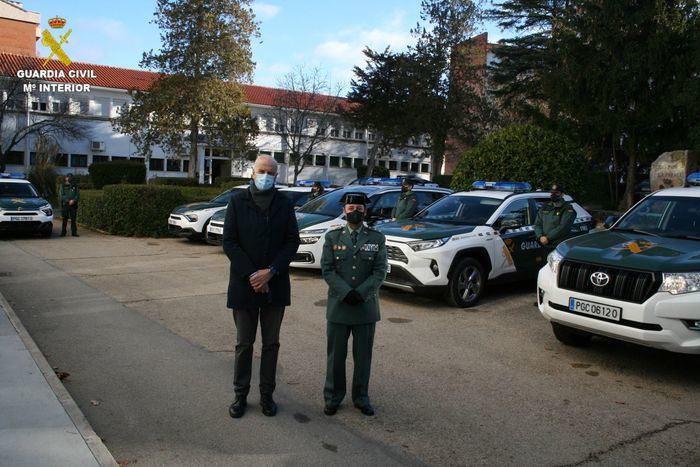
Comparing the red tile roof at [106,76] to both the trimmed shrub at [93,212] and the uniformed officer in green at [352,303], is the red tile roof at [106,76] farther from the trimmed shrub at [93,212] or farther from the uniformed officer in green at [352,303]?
the uniformed officer in green at [352,303]

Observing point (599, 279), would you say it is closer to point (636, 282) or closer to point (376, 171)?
point (636, 282)

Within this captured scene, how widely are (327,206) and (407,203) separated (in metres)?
1.66

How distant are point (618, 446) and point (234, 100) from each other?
3082 cm

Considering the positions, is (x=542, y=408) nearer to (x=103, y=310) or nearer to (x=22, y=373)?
(x=22, y=373)

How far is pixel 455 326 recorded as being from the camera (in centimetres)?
771

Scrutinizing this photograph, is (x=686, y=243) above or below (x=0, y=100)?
below

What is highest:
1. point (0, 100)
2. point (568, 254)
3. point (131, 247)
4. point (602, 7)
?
point (602, 7)

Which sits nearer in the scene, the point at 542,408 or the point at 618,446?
the point at 618,446

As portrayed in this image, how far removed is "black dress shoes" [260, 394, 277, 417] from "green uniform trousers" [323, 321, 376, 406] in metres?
0.41

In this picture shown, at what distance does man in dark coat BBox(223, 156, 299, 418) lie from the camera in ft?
14.5

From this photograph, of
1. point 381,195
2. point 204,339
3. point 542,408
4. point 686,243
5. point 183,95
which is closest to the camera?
point 542,408

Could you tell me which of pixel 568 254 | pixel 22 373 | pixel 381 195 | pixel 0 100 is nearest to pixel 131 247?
pixel 381 195

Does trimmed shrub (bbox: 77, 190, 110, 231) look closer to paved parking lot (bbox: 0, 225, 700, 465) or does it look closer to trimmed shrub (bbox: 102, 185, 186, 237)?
trimmed shrub (bbox: 102, 185, 186, 237)

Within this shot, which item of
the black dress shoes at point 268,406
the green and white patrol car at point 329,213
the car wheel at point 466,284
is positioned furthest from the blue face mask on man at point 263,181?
the green and white patrol car at point 329,213
